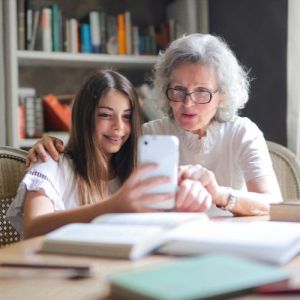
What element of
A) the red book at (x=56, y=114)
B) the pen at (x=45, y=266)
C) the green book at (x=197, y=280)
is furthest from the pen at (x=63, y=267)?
the red book at (x=56, y=114)

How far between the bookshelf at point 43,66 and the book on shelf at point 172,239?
186 cm

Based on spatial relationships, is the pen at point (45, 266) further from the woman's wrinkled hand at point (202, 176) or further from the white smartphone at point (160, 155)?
the woman's wrinkled hand at point (202, 176)

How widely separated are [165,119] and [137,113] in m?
0.32

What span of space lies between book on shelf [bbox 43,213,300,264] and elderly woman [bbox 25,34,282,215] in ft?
2.09

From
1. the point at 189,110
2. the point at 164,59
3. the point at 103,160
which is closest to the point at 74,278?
the point at 103,160

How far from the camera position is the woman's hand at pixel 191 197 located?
3.92ft

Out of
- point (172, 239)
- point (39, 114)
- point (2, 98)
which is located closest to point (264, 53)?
point (39, 114)

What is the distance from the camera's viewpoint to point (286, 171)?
207 centimetres

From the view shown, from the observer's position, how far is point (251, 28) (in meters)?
2.90

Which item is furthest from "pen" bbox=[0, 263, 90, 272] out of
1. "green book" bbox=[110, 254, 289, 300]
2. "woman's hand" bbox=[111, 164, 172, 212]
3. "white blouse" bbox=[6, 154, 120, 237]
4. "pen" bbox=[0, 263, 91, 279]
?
"white blouse" bbox=[6, 154, 120, 237]

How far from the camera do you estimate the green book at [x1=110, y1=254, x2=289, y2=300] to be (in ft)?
2.11

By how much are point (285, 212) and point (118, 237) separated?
515 mm

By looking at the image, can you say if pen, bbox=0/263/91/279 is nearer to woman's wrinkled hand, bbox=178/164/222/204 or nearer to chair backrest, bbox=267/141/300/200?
woman's wrinkled hand, bbox=178/164/222/204

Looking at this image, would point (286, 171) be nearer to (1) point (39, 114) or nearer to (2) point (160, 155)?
(2) point (160, 155)
